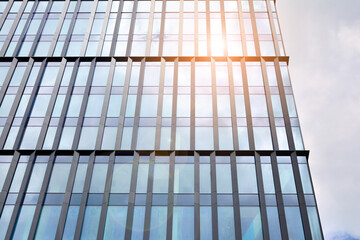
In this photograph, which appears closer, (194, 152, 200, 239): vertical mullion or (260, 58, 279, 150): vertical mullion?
(194, 152, 200, 239): vertical mullion

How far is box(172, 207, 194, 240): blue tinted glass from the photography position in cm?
2831

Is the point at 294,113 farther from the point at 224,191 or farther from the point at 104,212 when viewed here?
the point at 104,212

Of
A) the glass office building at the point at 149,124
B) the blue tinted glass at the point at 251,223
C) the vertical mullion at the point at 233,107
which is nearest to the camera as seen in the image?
the blue tinted glass at the point at 251,223

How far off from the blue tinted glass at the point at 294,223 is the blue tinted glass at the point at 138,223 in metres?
10.8

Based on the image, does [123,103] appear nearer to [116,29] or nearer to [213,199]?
[116,29]

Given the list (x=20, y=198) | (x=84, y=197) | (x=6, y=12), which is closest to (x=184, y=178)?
(x=84, y=197)

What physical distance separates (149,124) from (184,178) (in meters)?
6.34

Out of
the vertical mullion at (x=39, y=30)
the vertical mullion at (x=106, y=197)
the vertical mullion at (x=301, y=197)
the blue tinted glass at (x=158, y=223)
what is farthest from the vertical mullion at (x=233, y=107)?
the vertical mullion at (x=39, y=30)

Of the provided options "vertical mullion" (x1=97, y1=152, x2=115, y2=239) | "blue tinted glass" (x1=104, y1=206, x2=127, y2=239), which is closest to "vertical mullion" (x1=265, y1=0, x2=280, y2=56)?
"vertical mullion" (x1=97, y1=152, x2=115, y2=239)

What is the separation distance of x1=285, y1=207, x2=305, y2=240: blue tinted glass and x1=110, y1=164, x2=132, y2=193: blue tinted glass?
1245cm

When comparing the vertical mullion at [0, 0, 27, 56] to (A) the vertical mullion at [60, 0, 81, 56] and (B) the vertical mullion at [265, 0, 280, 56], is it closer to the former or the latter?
A: (A) the vertical mullion at [60, 0, 81, 56]

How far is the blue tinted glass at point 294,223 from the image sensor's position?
28.1m

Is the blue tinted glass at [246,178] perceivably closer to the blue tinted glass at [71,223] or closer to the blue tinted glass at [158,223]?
the blue tinted glass at [158,223]

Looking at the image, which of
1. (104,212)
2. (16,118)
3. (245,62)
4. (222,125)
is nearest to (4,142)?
(16,118)
